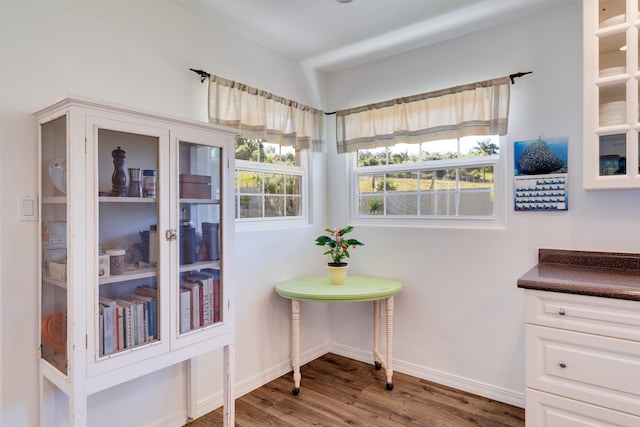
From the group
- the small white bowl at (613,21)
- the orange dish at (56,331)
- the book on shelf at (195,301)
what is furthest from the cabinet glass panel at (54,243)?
the small white bowl at (613,21)

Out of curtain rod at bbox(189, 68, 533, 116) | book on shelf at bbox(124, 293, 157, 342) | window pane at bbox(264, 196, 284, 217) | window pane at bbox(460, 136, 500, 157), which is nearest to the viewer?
book on shelf at bbox(124, 293, 157, 342)

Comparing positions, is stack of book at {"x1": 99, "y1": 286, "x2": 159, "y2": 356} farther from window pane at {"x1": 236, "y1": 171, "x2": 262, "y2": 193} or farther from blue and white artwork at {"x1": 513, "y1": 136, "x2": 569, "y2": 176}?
blue and white artwork at {"x1": 513, "y1": 136, "x2": 569, "y2": 176}

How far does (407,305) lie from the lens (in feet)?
9.50

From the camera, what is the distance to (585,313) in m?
1.62

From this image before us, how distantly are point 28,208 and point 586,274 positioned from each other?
262 centimetres

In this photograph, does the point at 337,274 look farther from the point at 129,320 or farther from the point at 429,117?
the point at 129,320

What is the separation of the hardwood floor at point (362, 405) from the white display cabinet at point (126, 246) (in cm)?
41

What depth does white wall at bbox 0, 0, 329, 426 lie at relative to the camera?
164 centimetres

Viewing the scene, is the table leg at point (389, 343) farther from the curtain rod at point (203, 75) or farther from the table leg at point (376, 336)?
the curtain rod at point (203, 75)

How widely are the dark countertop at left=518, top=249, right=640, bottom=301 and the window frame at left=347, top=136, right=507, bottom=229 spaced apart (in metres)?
0.39

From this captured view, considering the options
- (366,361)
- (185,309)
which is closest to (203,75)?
(185,309)

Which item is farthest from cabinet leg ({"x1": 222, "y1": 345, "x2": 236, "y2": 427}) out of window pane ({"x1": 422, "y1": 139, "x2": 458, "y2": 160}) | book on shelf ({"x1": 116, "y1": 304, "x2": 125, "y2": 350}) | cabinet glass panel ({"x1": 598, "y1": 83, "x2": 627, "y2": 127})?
cabinet glass panel ({"x1": 598, "y1": 83, "x2": 627, "y2": 127})

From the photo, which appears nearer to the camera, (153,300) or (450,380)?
(153,300)

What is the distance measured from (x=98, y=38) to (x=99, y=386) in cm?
162
